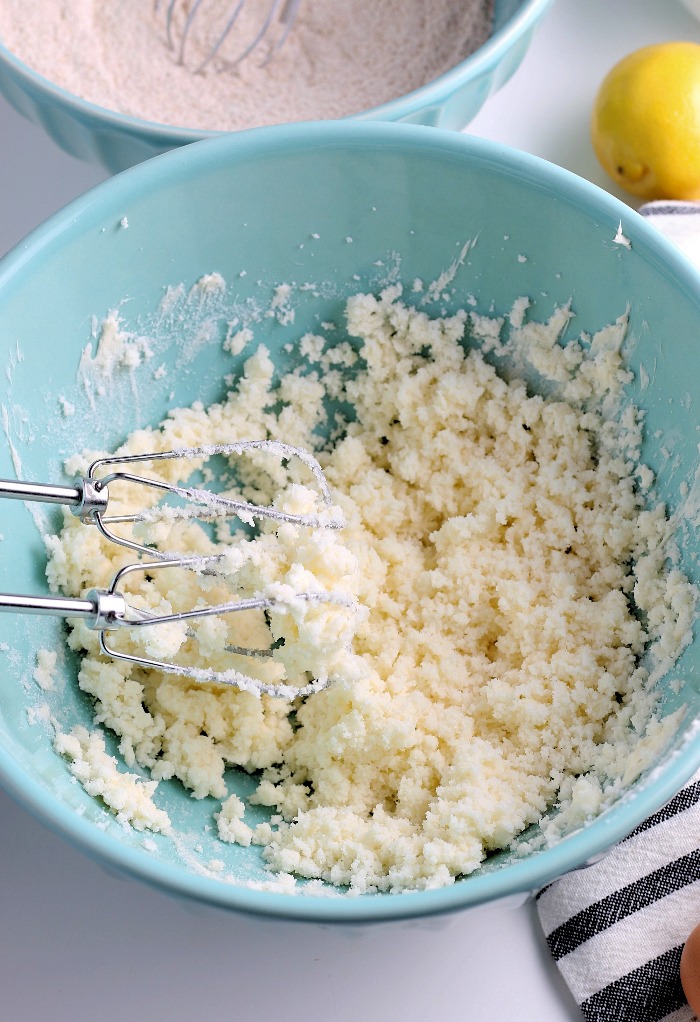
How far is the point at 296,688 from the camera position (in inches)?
39.3

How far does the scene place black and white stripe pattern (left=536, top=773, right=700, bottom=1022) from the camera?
0.97 metres

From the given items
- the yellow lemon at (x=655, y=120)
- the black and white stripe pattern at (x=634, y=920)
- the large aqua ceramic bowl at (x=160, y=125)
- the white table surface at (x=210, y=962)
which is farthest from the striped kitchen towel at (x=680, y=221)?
the white table surface at (x=210, y=962)

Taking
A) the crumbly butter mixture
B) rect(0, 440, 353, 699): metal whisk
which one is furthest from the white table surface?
rect(0, 440, 353, 699): metal whisk

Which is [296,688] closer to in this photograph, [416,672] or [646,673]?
[416,672]

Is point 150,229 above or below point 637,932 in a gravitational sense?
above

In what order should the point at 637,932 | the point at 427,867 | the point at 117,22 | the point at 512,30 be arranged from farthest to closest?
the point at 117,22
the point at 512,30
the point at 637,932
the point at 427,867

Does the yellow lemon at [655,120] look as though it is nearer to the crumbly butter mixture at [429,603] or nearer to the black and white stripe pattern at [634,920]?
the crumbly butter mixture at [429,603]

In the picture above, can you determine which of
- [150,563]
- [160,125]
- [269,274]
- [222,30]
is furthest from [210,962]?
[222,30]

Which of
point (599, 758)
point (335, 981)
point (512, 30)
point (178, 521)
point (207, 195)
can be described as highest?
point (512, 30)

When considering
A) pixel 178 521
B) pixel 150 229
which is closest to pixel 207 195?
pixel 150 229

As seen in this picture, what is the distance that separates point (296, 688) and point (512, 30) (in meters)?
0.77

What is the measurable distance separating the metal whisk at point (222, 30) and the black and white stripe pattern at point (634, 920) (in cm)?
103

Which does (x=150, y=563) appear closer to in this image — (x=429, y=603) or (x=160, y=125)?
(x=429, y=603)

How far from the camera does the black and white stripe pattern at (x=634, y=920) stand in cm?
97
